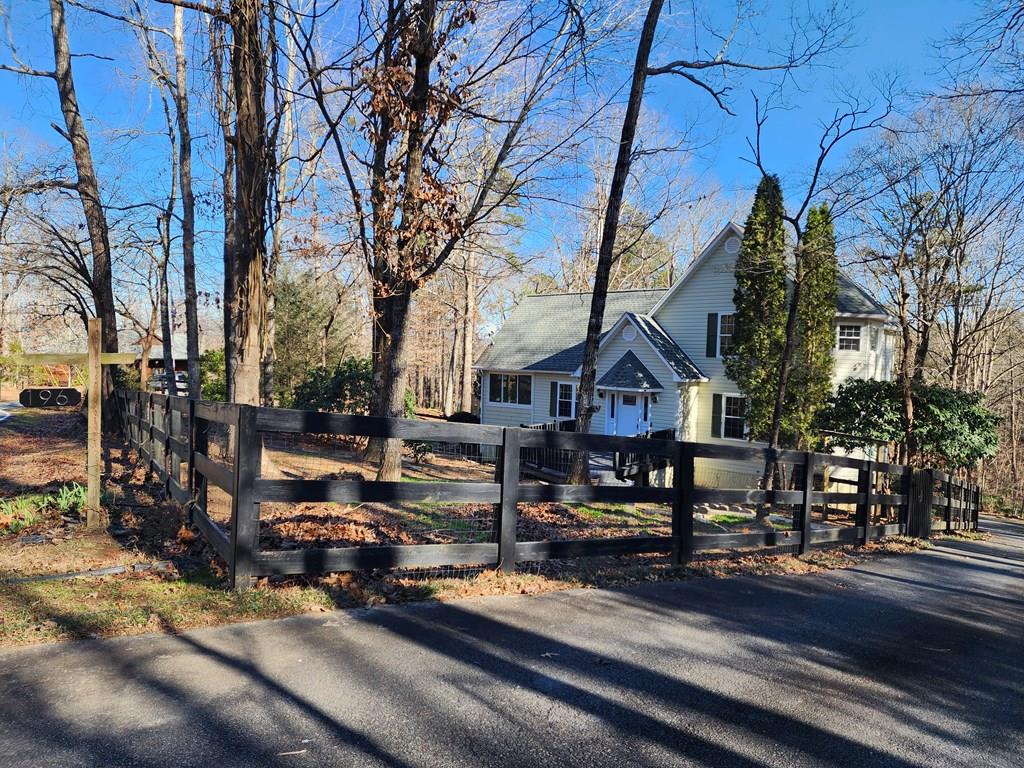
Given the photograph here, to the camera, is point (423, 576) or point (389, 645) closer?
point (389, 645)

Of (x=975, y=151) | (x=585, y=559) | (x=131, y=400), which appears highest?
(x=975, y=151)

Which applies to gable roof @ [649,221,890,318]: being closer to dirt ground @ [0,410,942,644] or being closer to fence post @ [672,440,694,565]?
dirt ground @ [0,410,942,644]

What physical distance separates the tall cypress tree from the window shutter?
180 cm

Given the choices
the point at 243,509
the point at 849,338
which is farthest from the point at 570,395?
the point at 243,509

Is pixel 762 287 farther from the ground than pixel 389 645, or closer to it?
farther from the ground

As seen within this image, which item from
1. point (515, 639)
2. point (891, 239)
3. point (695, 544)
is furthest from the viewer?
point (891, 239)

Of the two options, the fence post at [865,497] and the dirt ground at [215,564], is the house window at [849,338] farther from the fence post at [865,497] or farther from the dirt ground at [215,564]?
the fence post at [865,497]

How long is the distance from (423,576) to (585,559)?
78.4 inches

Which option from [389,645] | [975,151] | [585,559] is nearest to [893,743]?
[389,645]

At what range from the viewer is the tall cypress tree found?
20.7 meters

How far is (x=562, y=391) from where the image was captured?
26.9 meters

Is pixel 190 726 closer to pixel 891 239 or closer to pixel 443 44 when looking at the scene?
pixel 443 44

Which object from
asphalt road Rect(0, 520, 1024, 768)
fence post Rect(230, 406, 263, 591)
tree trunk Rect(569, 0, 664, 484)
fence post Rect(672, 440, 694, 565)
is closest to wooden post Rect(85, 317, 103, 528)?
fence post Rect(230, 406, 263, 591)

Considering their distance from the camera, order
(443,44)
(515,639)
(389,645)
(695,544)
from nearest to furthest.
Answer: (389,645), (515,639), (695,544), (443,44)
